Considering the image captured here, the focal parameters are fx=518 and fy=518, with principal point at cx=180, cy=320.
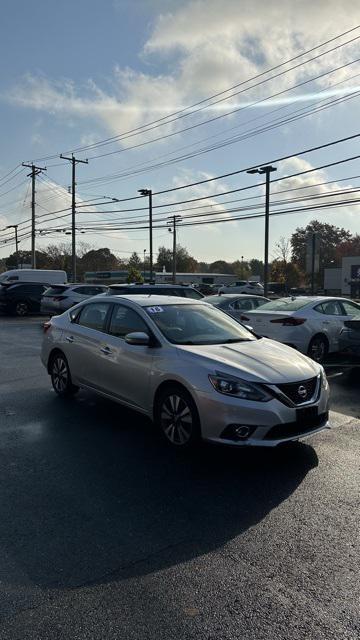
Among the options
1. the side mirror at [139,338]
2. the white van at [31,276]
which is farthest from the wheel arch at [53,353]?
the white van at [31,276]

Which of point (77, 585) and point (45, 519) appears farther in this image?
point (45, 519)

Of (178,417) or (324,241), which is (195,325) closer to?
(178,417)

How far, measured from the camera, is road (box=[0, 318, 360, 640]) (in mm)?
2623

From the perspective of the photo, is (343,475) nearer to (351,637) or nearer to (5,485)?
(351,637)

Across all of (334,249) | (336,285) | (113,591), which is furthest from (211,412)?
(334,249)

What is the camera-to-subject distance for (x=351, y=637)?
8.17 ft

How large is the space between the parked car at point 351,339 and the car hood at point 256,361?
422 centimetres

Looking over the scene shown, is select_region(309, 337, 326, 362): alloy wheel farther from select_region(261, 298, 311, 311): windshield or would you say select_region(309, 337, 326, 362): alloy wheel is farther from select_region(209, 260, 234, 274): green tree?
select_region(209, 260, 234, 274): green tree

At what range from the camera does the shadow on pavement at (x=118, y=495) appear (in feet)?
10.6

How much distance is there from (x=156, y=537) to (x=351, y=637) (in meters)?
1.39

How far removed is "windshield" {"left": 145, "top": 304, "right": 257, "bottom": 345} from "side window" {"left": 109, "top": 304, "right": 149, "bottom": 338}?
16 centimetres

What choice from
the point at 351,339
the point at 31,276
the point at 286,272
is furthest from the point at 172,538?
the point at 286,272

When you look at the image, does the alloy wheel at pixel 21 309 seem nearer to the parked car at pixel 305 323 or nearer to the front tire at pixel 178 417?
the parked car at pixel 305 323

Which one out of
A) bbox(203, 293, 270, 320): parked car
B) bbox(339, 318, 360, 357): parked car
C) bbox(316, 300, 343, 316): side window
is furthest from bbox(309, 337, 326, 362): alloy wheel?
bbox(203, 293, 270, 320): parked car
